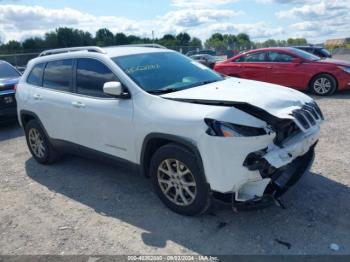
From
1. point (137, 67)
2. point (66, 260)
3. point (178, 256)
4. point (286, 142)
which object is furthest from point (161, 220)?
point (137, 67)

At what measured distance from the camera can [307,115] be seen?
3652 mm

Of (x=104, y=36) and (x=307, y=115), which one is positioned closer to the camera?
(x=307, y=115)

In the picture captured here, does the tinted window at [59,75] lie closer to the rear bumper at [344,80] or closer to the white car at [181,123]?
the white car at [181,123]

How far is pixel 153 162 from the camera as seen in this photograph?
378 cm

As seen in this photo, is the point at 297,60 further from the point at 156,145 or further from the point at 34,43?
the point at 34,43

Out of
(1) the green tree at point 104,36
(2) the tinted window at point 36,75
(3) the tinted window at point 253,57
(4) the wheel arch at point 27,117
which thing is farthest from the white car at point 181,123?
(1) the green tree at point 104,36

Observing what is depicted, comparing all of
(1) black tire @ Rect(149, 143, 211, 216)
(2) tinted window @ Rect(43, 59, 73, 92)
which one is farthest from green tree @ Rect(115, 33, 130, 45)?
(1) black tire @ Rect(149, 143, 211, 216)

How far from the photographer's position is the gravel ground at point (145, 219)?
11.0 feet

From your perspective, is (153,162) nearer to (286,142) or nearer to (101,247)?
(101,247)

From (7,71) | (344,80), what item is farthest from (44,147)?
(344,80)

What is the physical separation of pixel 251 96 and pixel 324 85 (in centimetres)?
742

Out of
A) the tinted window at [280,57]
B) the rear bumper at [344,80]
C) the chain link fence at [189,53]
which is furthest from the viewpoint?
the chain link fence at [189,53]

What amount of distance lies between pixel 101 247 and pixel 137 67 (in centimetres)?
213

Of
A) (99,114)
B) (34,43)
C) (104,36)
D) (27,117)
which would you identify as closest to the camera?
(99,114)
